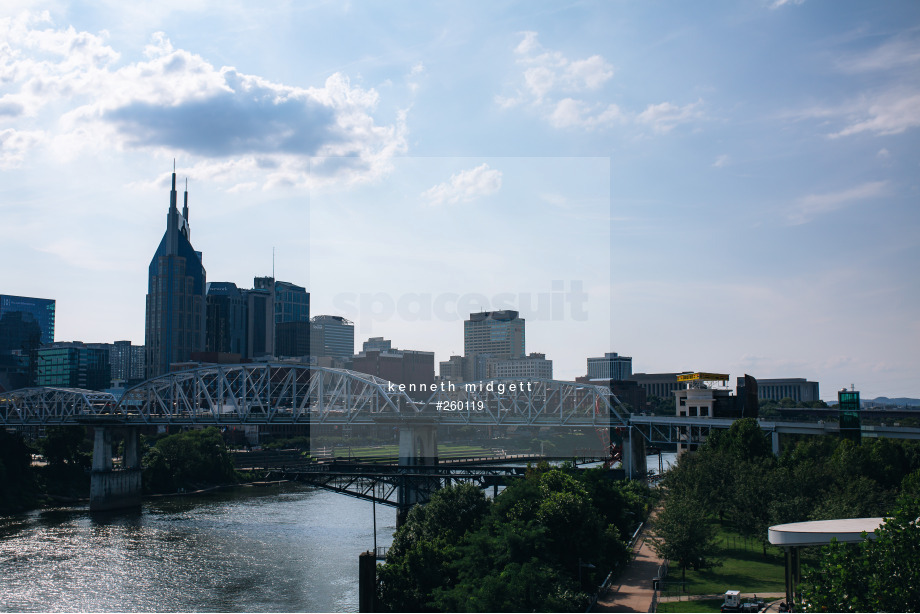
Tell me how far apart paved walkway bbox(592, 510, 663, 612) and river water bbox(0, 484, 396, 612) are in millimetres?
16494

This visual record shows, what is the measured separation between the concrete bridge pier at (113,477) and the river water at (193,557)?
3623mm

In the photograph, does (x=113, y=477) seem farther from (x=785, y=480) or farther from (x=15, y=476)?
(x=785, y=480)

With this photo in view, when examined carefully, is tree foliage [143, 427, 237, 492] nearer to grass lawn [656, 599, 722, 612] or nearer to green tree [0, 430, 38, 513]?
green tree [0, 430, 38, 513]

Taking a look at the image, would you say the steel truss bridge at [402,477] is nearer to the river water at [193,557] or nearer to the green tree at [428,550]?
the river water at [193,557]

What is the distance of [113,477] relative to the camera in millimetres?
103562

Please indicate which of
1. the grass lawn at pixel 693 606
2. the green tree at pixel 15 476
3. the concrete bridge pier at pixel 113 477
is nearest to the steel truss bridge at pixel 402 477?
the grass lawn at pixel 693 606

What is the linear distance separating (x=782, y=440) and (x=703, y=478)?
43.4 metres

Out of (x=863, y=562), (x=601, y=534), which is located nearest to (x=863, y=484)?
(x=601, y=534)

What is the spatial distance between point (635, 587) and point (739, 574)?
7.70 metres

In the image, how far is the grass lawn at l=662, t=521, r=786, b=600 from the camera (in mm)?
43444

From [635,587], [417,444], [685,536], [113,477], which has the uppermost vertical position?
[417,444]

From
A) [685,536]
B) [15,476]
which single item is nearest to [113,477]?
[15,476]

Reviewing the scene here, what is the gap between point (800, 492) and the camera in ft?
185

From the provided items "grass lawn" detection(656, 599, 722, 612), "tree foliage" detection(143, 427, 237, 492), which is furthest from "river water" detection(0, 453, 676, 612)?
"grass lawn" detection(656, 599, 722, 612)
